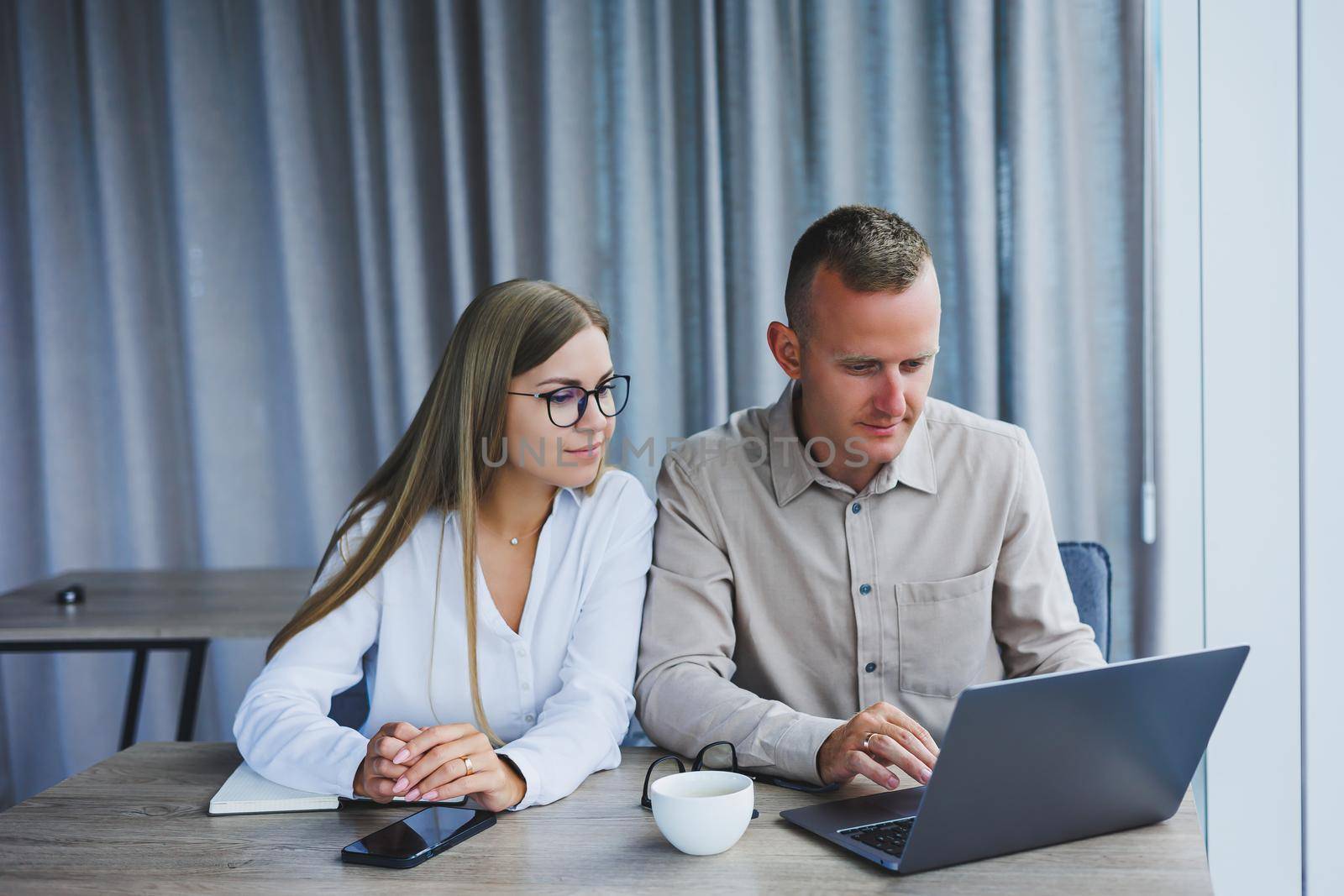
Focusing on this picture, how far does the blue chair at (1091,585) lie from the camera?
175 centimetres

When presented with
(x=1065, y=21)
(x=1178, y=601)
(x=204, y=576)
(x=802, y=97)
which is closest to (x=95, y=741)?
(x=204, y=576)

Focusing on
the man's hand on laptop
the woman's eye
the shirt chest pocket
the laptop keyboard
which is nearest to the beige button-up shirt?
the shirt chest pocket

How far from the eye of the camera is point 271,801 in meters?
1.17

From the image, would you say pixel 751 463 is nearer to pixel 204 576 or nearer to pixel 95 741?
pixel 204 576

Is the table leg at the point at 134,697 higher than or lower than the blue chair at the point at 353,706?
lower

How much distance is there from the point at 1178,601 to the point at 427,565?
5.88 ft

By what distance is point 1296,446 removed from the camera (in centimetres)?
170

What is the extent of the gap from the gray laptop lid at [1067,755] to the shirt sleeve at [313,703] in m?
0.64

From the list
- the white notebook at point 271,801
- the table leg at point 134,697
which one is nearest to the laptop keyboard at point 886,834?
the white notebook at point 271,801

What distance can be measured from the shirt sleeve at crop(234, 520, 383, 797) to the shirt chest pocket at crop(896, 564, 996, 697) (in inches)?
29.5

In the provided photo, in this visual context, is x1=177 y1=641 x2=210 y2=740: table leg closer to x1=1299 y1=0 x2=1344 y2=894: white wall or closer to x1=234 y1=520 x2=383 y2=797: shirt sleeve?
x1=234 y1=520 x2=383 y2=797: shirt sleeve

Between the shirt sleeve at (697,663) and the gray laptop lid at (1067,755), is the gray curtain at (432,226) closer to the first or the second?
the shirt sleeve at (697,663)

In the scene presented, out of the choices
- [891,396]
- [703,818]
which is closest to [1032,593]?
[891,396]

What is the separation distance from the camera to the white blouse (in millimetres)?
1416
